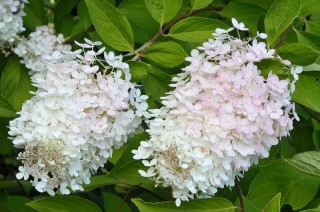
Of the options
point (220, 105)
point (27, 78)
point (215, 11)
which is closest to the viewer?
point (220, 105)

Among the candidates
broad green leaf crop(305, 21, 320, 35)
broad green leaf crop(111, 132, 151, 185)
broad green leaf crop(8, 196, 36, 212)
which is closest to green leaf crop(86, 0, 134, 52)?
broad green leaf crop(111, 132, 151, 185)

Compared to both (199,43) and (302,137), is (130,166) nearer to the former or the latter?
(199,43)

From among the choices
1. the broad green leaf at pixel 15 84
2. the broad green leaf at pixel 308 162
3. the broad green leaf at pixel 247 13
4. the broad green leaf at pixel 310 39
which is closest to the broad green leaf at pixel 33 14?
the broad green leaf at pixel 15 84

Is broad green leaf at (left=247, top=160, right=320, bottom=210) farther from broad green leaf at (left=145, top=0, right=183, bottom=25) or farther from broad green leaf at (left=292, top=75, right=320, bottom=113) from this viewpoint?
broad green leaf at (left=145, top=0, right=183, bottom=25)

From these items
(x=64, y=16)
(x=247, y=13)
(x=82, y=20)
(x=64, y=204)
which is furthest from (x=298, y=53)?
(x=64, y=16)

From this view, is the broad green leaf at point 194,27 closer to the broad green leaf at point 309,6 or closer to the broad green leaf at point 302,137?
the broad green leaf at point 309,6

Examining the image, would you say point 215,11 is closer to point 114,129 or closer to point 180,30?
point 180,30

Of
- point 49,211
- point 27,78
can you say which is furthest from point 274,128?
point 27,78
